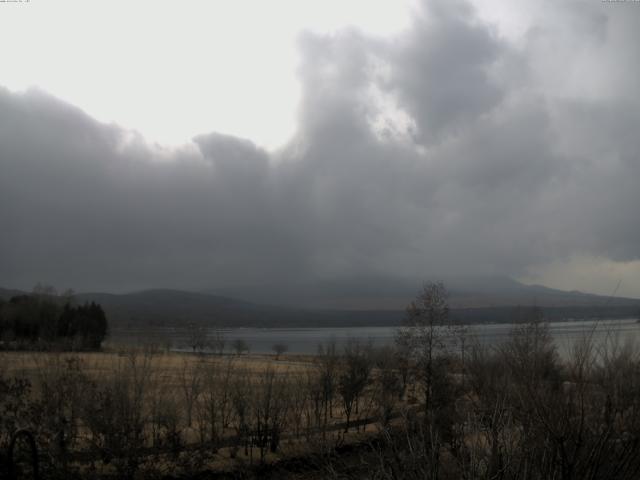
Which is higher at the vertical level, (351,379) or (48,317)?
(48,317)

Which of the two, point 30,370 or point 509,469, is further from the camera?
point 30,370

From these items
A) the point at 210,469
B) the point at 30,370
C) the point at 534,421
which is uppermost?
the point at 534,421

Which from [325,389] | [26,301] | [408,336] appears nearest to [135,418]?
[325,389]

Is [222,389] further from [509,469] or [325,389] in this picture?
[509,469]

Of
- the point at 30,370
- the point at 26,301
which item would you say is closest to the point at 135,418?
the point at 30,370

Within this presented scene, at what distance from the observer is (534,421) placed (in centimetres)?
795

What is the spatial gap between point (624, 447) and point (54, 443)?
17.1 metres

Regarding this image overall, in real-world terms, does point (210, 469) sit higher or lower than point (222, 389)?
lower

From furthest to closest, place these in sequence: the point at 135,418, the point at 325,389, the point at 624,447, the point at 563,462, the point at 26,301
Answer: the point at 26,301 < the point at 325,389 < the point at 135,418 < the point at 624,447 < the point at 563,462

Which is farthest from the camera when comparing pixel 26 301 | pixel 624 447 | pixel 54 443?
pixel 26 301

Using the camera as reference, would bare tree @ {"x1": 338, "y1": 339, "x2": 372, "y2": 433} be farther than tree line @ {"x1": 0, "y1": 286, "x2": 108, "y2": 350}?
No

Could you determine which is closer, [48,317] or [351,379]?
[351,379]

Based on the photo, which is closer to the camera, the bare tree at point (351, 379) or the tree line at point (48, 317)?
the bare tree at point (351, 379)

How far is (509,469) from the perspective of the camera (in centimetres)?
725
